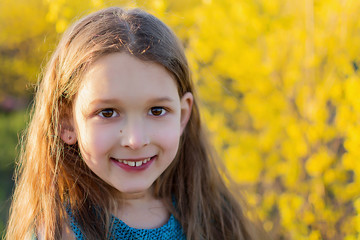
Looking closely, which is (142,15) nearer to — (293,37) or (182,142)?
(182,142)

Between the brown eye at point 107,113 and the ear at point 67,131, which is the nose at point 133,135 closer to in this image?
the brown eye at point 107,113

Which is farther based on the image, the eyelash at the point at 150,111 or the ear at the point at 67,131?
the ear at the point at 67,131

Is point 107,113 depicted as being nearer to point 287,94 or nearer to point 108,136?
point 108,136

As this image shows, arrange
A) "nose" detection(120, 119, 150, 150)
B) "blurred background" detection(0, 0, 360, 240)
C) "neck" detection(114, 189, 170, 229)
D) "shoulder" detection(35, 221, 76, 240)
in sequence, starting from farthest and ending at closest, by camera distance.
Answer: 1. "blurred background" detection(0, 0, 360, 240)
2. "neck" detection(114, 189, 170, 229)
3. "shoulder" detection(35, 221, 76, 240)
4. "nose" detection(120, 119, 150, 150)

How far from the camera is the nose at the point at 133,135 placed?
4.81ft

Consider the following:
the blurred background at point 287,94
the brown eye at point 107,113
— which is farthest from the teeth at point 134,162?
the blurred background at point 287,94

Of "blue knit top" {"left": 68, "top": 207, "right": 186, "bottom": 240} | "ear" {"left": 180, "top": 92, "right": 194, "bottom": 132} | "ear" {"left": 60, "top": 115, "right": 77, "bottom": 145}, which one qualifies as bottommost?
"blue knit top" {"left": 68, "top": 207, "right": 186, "bottom": 240}

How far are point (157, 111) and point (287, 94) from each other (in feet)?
4.97

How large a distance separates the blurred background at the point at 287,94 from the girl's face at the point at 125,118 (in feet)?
2.96

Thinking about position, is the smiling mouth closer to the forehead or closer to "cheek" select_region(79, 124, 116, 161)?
"cheek" select_region(79, 124, 116, 161)

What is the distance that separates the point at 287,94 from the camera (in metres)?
2.88

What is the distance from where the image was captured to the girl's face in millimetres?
1474

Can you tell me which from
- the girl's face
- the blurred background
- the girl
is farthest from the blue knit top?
the blurred background

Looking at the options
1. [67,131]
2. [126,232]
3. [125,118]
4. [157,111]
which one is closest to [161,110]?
[157,111]
